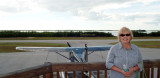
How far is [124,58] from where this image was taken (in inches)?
96.1

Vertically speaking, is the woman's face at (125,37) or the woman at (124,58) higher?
the woman's face at (125,37)

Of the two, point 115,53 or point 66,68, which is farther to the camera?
point 66,68

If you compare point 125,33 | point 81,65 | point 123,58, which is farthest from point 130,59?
point 81,65

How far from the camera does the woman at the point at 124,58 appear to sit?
245 centimetres

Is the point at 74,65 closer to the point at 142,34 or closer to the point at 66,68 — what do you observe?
the point at 66,68

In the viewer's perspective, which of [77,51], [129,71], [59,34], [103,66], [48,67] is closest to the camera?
[129,71]

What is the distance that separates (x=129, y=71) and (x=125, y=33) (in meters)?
0.55

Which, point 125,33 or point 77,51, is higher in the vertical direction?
point 125,33

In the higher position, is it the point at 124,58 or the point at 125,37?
the point at 125,37

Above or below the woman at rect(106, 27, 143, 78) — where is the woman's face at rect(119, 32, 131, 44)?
above

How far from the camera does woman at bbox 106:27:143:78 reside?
2.45m

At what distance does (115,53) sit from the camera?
2467 millimetres

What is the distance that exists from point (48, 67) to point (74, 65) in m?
0.44

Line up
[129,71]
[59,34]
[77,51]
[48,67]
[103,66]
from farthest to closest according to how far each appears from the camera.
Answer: [59,34]
[77,51]
[103,66]
[48,67]
[129,71]
